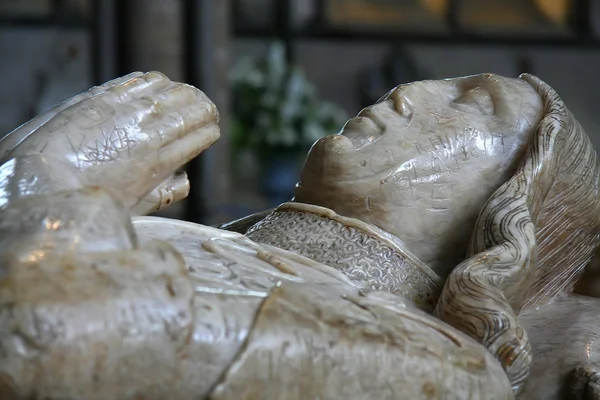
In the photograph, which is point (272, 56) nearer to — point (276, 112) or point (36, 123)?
point (276, 112)

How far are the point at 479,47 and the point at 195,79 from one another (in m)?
3.96

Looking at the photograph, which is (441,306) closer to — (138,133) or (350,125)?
(350,125)

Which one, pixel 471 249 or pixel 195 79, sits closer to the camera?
pixel 471 249

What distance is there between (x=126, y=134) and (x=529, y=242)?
2.55 ft

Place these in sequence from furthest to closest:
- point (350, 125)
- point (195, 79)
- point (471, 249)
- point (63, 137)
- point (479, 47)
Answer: point (479, 47)
point (195, 79)
point (350, 125)
point (471, 249)
point (63, 137)

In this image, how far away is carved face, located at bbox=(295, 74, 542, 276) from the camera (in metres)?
1.91

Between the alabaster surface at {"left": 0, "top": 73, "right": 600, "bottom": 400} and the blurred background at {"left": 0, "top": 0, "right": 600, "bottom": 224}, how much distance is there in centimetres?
386

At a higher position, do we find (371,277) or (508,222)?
(508,222)

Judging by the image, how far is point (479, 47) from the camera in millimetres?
9086

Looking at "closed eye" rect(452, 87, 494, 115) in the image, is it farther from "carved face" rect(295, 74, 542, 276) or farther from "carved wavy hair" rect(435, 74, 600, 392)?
"carved wavy hair" rect(435, 74, 600, 392)

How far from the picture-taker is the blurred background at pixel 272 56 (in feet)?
19.6

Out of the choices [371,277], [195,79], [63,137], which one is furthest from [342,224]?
[195,79]

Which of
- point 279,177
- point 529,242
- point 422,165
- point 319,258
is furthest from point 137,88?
point 279,177

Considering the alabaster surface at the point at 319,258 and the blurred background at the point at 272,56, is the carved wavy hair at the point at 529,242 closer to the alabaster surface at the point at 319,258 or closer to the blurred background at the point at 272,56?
the alabaster surface at the point at 319,258
